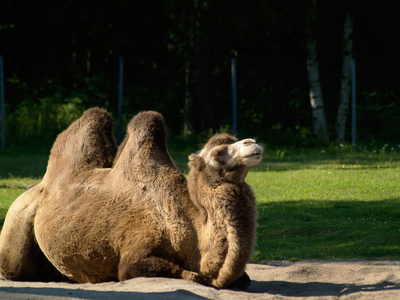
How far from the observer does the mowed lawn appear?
6754 mm

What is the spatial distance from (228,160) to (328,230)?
3.26 m

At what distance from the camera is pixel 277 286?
5.08 meters

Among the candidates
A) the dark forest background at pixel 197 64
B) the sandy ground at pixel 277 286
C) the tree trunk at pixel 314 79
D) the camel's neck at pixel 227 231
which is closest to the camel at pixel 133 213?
the camel's neck at pixel 227 231

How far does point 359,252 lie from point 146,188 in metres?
2.61

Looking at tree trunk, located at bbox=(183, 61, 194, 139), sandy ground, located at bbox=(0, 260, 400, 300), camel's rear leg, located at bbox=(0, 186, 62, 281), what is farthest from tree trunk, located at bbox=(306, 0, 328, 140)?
camel's rear leg, located at bbox=(0, 186, 62, 281)

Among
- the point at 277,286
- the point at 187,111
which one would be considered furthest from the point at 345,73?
the point at 277,286

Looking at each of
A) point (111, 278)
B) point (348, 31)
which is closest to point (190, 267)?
point (111, 278)

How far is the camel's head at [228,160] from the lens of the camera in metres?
4.41

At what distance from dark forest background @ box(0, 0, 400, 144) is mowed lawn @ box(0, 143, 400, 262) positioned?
8.15 ft

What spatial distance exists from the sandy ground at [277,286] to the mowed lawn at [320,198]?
642mm

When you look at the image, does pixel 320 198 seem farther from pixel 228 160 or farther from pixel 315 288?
pixel 228 160

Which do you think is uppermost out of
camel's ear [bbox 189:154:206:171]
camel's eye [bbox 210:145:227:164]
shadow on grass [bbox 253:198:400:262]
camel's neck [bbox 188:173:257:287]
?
camel's eye [bbox 210:145:227:164]

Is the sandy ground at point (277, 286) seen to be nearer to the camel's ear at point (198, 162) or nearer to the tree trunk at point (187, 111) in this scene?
the camel's ear at point (198, 162)

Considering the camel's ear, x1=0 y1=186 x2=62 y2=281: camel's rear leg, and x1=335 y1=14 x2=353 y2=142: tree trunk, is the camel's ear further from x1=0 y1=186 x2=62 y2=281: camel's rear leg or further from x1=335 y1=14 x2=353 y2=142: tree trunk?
x1=335 y1=14 x2=353 y2=142: tree trunk
